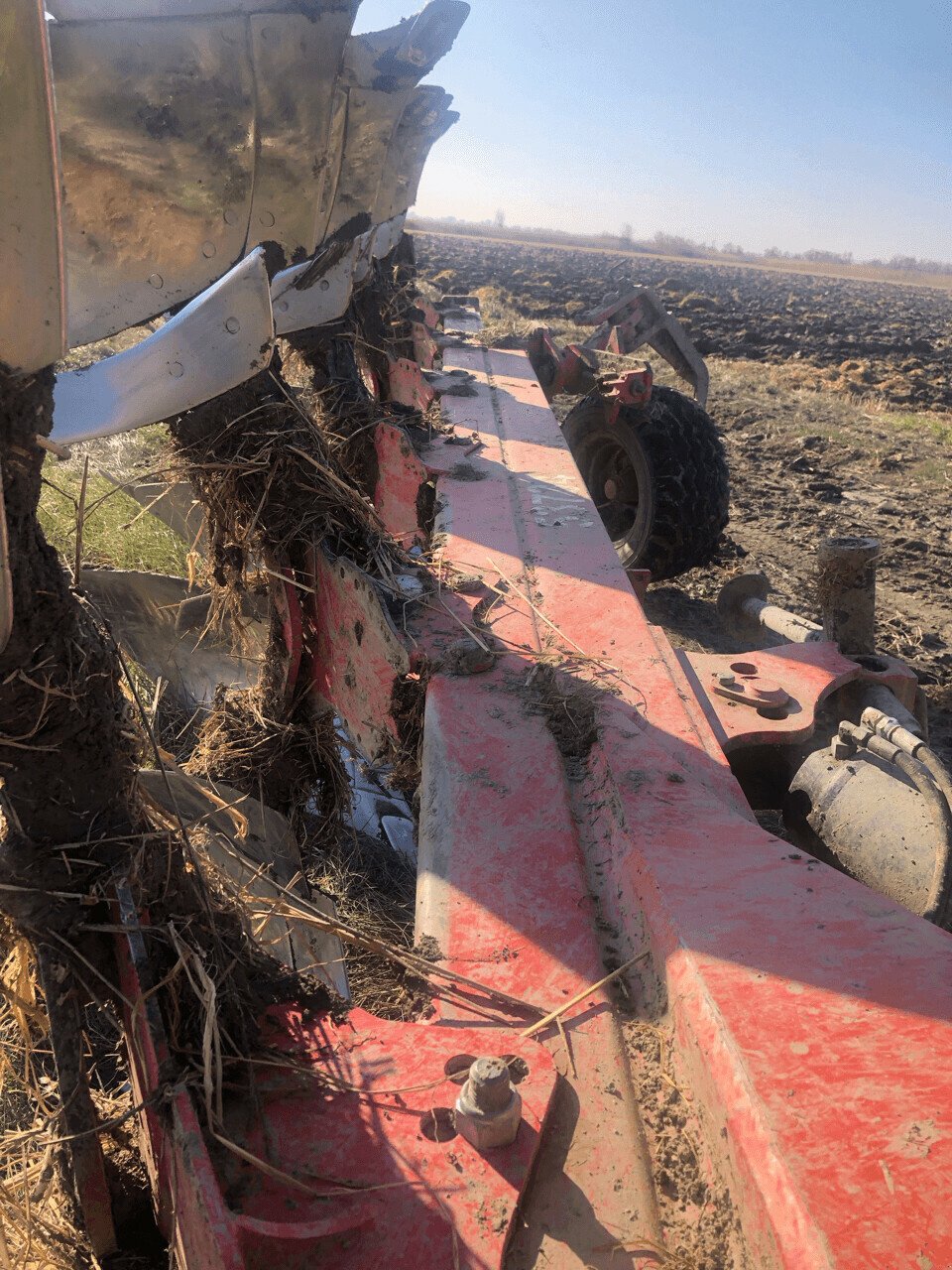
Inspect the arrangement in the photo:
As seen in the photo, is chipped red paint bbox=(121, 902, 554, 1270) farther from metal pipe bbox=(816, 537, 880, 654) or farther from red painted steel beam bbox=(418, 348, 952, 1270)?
metal pipe bbox=(816, 537, 880, 654)

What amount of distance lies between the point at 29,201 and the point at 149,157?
1246mm

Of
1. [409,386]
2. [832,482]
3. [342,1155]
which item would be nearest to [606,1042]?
[342,1155]

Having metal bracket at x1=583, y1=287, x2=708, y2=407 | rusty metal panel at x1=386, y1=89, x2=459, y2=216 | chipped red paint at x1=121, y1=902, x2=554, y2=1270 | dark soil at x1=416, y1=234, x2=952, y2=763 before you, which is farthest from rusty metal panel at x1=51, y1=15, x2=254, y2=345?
metal bracket at x1=583, y1=287, x2=708, y2=407

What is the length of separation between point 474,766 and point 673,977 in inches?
23.7

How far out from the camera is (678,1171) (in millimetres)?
1101

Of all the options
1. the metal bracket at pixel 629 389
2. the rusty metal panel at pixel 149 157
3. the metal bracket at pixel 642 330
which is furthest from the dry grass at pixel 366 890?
the metal bracket at pixel 642 330

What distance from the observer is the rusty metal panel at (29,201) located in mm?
900

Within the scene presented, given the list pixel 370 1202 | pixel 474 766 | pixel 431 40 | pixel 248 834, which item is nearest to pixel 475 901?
pixel 474 766

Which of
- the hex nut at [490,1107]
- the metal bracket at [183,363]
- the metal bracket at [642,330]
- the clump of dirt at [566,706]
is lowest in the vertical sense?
the hex nut at [490,1107]

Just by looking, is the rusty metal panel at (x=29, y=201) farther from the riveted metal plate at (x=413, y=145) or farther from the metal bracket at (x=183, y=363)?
the riveted metal plate at (x=413, y=145)

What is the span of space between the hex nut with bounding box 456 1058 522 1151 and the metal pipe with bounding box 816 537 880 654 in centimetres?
197

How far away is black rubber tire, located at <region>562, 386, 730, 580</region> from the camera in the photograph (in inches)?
181

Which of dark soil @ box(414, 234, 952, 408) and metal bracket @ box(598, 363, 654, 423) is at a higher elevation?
dark soil @ box(414, 234, 952, 408)

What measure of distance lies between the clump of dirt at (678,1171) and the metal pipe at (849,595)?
5.81 feet
